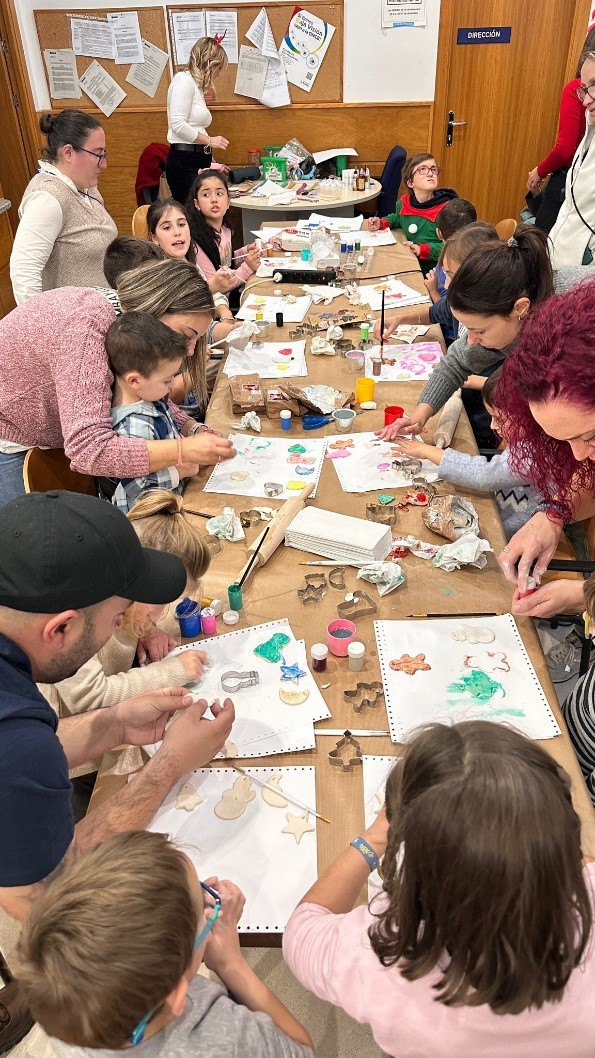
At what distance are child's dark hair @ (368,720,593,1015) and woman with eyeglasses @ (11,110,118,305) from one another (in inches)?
115

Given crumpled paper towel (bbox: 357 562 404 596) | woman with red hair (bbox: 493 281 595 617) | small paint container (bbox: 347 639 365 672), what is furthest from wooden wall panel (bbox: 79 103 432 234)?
small paint container (bbox: 347 639 365 672)

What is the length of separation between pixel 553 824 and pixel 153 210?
3.57 m

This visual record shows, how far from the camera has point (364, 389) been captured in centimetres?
285

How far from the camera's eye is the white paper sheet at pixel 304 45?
234 inches

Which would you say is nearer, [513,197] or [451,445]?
[451,445]

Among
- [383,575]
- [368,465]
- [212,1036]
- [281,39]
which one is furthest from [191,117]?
[212,1036]

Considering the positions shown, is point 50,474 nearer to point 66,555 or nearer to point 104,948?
point 66,555

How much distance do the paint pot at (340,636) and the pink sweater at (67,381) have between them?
0.84m

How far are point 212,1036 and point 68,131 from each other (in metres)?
3.40

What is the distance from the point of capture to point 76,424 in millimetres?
2211

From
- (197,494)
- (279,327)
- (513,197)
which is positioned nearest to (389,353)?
(279,327)

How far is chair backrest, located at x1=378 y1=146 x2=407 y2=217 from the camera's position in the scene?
5816mm

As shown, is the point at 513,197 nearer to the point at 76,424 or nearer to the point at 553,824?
the point at 76,424

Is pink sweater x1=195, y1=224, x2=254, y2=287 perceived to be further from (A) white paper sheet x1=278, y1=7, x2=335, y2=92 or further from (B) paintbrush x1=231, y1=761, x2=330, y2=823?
(B) paintbrush x1=231, y1=761, x2=330, y2=823
